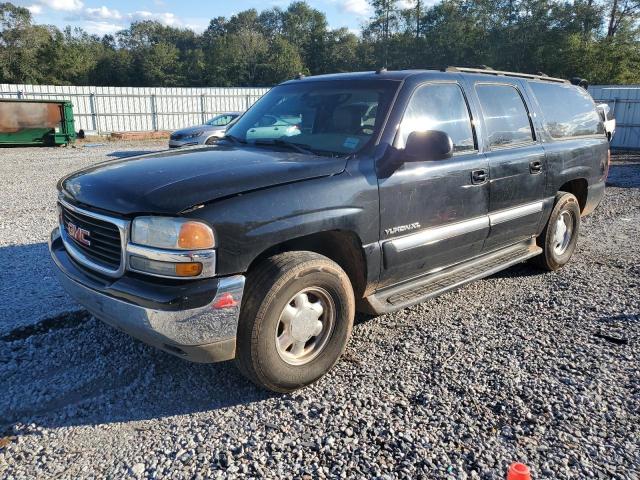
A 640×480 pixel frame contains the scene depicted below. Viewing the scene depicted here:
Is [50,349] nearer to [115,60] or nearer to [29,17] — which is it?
[29,17]

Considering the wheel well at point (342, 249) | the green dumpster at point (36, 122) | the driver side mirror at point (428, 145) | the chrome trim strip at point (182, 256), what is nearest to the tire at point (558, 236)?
the driver side mirror at point (428, 145)

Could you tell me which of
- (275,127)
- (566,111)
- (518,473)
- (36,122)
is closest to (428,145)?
(275,127)

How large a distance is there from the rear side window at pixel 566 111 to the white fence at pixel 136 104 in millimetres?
24669

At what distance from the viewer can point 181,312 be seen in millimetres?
2660

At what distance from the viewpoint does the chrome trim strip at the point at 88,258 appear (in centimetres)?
282

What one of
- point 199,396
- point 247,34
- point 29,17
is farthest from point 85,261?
point 247,34

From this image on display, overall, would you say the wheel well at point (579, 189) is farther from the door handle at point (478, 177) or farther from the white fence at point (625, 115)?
the white fence at point (625, 115)

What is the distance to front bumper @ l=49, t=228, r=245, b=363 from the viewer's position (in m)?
2.67

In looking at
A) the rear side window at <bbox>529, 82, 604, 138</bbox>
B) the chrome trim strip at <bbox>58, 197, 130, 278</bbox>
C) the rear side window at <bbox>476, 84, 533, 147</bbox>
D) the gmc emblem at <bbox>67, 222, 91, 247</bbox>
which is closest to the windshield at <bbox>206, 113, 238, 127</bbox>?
the rear side window at <bbox>529, 82, 604, 138</bbox>

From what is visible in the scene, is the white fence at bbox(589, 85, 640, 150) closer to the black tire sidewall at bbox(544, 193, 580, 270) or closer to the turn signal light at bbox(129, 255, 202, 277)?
the black tire sidewall at bbox(544, 193, 580, 270)

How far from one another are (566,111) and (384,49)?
234ft

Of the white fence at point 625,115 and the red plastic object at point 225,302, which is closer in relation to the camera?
the red plastic object at point 225,302

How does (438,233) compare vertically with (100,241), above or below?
below

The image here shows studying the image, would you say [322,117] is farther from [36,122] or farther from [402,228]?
[36,122]
